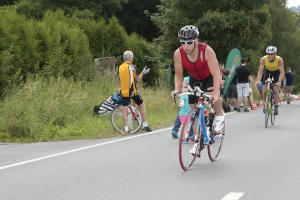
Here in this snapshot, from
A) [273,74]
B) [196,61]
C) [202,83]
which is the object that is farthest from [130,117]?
[196,61]

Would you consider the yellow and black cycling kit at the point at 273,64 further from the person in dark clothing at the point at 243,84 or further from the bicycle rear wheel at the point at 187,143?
the bicycle rear wheel at the point at 187,143

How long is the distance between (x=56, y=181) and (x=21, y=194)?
32.0 inches

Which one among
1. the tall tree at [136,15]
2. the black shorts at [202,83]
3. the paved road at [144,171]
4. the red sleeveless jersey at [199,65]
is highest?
the tall tree at [136,15]

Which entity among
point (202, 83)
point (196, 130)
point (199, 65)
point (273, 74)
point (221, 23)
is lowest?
point (196, 130)

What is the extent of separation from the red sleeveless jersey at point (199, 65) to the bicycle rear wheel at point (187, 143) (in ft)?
1.94

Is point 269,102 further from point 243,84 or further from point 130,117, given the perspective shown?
point 243,84

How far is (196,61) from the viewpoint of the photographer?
28.0 feet

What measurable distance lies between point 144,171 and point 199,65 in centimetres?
167

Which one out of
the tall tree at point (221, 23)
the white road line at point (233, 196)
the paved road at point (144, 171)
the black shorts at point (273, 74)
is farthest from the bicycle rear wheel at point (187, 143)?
the tall tree at point (221, 23)

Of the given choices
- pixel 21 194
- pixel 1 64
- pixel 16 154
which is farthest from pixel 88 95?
pixel 21 194

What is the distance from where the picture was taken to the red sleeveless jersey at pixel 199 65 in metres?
8.51

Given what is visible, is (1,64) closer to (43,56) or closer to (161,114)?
(43,56)

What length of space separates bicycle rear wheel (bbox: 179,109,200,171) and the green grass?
493cm

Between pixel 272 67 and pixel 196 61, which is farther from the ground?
pixel 196 61
